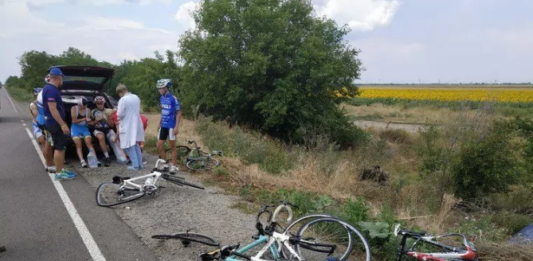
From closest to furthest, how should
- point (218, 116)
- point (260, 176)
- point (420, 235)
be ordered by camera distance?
point (420, 235) → point (260, 176) → point (218, 116)

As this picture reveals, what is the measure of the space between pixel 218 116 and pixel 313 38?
20.7ft

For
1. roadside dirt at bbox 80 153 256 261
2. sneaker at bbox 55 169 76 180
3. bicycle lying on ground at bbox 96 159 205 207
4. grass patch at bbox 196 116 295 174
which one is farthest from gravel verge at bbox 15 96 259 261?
grass patch at bbox 196 116 295 174

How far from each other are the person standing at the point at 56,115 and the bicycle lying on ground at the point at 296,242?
3.80m

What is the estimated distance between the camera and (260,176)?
768 centimetres

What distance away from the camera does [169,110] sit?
8.15m

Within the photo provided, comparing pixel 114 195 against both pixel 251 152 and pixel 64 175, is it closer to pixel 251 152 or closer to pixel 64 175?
pixel 64 175

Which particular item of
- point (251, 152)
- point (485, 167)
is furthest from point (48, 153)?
point (485, 167)

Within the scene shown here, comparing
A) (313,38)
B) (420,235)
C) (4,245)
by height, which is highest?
(313,38)

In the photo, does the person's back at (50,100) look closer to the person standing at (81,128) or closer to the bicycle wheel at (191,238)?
the person standing at (81,128)

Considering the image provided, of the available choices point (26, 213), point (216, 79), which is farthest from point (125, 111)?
point (216, 79)

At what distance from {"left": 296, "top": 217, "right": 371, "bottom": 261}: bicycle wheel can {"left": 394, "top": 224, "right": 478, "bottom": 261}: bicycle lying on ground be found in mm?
375

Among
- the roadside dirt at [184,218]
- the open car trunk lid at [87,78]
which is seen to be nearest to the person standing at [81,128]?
the open car trunk lid at [87,78]

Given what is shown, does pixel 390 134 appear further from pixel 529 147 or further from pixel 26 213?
pixel 26 213

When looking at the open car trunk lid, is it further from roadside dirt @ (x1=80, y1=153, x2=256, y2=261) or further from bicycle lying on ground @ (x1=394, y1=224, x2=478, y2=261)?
bicycle lying on ground @ (x1=394, y1=224, x2=478, y2=261)
